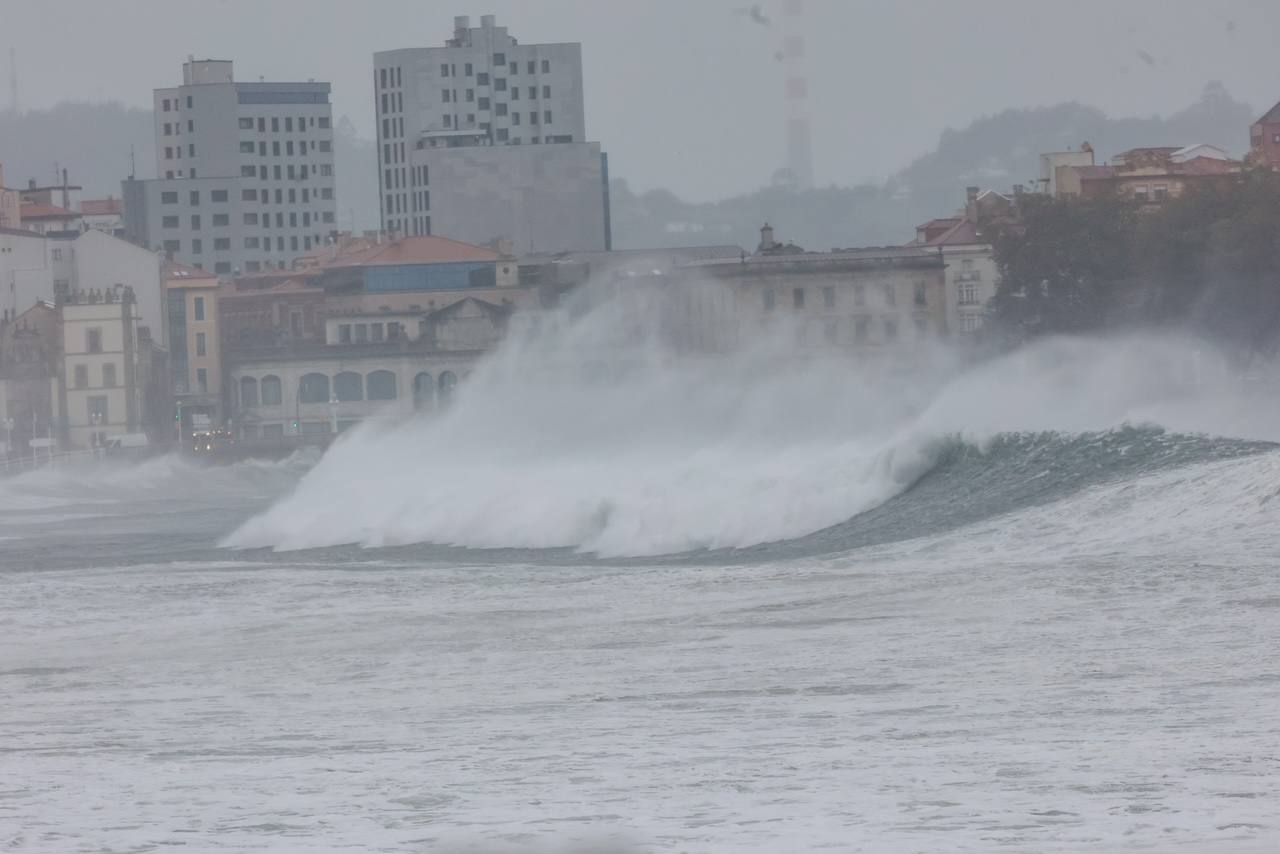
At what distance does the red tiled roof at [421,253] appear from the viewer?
126875 millimetres

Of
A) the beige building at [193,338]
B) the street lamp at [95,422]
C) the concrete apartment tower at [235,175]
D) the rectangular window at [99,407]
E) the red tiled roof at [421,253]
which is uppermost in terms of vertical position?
the concrete apartment tower at [235,175]

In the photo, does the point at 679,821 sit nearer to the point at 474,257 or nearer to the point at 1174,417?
the point at 1174,417

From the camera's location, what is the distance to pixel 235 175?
189 meters

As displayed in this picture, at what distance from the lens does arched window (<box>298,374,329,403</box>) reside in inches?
4678

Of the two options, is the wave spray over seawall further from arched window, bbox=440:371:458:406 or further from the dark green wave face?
arched window, bbox=440:371:458:406

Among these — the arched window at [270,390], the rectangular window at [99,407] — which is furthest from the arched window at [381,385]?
the rectangular window at [99,407]

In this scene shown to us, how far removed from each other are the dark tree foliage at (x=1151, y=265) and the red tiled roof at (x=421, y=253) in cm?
4990

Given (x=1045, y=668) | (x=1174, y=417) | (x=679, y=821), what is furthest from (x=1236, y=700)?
(x=1174, y=417)

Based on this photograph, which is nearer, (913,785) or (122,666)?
(913,785)

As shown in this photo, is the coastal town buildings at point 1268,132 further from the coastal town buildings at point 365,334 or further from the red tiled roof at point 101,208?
the red tiled roof at point 101,208

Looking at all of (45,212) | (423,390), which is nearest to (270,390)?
(423,390)

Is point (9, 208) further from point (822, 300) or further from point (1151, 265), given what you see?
point (1151, 265)

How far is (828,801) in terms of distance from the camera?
11.8 metres

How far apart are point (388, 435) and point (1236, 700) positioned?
43983 mm
